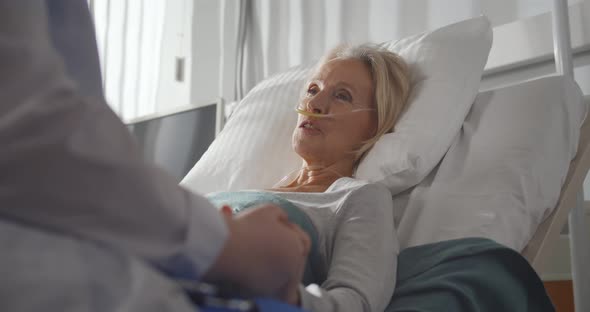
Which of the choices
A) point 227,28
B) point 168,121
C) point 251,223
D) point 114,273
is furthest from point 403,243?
point 227,28

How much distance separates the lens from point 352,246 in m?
1.04

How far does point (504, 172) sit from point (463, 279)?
334mm

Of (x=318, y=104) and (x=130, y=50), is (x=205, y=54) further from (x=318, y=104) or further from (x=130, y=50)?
(x=318, y=104)

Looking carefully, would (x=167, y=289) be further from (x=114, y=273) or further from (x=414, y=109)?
(x=414, y=109)

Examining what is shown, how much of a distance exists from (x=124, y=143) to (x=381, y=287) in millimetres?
616

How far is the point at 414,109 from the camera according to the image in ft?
4.85

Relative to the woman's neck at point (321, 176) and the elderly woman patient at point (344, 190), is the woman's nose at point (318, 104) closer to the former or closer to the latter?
the elderly woman patient at point (344, 190)

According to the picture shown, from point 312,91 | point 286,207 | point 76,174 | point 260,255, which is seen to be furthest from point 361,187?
point 76,174

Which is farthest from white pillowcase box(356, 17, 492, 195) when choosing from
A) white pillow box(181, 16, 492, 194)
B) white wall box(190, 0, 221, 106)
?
white wall box(190, 0, 221, 106)

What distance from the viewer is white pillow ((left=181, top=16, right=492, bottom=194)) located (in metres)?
1.38

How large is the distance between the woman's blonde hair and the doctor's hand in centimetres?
97

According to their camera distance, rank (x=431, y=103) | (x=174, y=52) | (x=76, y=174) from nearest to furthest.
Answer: (x=76, y=174) < (x=431, y=103) < (x=174, y=52)

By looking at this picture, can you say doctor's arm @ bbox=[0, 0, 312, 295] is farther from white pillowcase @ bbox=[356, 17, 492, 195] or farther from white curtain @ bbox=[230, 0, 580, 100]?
white curtain @ bbox=[230, 0, 580, 100]

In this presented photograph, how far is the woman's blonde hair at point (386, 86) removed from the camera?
1506 millimetres
